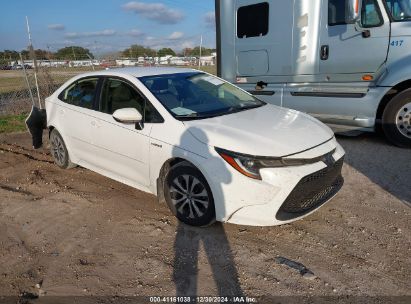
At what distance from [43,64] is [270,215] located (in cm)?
1187

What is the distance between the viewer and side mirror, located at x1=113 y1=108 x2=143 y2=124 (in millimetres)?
3852

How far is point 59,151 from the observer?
5.52 m

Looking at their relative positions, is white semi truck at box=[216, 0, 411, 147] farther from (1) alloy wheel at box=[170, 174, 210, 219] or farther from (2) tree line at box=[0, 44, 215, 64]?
(2) tree line at box=[0, 44, 215, 64]

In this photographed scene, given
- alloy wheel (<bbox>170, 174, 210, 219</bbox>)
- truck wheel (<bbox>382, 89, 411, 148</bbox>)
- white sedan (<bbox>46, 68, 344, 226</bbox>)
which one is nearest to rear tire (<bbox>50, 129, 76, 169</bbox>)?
white sedan (<bbox>46, 68, 344, 226</bbox>)

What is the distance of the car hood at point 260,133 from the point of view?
10.8 ft

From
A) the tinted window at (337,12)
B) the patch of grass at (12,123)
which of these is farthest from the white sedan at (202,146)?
the patch of grass at (12,123)

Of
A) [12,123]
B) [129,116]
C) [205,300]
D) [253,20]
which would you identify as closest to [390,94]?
[253,20]

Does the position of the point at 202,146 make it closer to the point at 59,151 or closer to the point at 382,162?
the point at 59,151

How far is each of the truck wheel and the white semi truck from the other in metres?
0.01

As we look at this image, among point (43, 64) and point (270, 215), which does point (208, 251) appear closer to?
point (270, 215)

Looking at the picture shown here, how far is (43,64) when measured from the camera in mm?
12820

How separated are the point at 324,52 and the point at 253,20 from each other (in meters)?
1.63

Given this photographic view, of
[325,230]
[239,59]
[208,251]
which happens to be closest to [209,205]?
[208,251]

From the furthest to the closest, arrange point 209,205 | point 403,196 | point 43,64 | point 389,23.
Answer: point 43,64 → point 389,23 → point 403,196 → point 209,205
